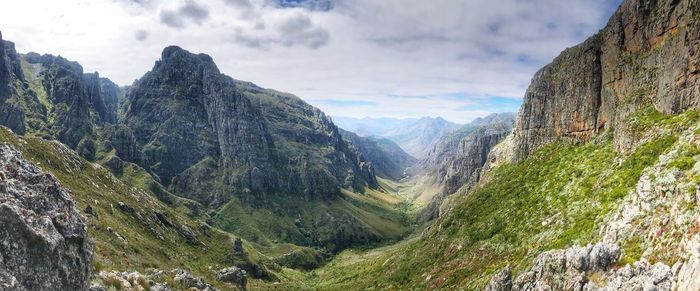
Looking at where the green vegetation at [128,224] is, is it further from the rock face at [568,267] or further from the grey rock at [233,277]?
the rock face at [568,267]

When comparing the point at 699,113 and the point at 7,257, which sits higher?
the point at 699,113

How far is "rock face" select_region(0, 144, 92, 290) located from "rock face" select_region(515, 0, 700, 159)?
84.9m

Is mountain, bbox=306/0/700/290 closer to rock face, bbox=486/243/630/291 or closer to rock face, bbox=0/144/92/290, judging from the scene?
rock face, bbox=486/243/630/291

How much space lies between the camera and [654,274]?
39.9 metres

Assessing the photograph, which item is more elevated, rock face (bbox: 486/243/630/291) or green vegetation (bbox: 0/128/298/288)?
rock face (bbox: 486/243/630/291)

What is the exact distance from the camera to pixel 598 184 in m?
75.7

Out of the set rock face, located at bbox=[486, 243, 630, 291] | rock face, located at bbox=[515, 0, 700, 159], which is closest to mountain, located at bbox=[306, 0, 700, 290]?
rock face, located at bbox=[486, 243, 630, 291]

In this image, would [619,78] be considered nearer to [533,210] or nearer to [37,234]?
[533,210]

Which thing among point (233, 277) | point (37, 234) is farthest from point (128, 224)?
point (37, 234)

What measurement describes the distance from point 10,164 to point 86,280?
9871 mm

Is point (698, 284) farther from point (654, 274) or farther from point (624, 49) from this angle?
point (624, 49)

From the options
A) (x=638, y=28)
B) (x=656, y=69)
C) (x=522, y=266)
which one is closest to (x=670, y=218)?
(x=522, y=266)

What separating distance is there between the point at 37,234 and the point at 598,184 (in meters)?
80.3

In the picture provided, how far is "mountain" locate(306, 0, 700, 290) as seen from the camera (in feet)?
A: 155
